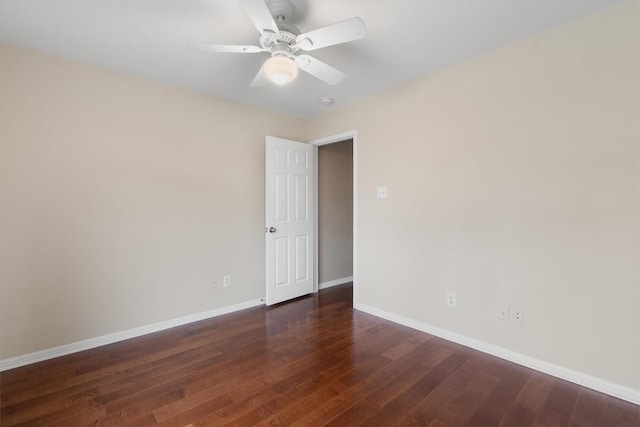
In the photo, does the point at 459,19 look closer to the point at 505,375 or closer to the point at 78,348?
the point at 505,375

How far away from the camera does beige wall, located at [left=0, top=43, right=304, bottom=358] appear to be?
215 cm

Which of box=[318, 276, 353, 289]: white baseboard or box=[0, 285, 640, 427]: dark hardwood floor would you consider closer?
box=[0, 285, 640, 427]: dark hardwood floor

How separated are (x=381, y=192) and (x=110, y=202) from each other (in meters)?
2.59

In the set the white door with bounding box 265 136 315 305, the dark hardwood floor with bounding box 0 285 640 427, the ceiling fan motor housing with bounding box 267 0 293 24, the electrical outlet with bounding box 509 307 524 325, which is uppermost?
the ceiling fan motor housing with bounding box 267 0 293 24

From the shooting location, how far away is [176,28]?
1936 mm

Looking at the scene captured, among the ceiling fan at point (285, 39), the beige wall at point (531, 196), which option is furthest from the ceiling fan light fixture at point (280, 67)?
the beige wall at point (531, 196)

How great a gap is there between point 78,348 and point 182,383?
1.16 meters

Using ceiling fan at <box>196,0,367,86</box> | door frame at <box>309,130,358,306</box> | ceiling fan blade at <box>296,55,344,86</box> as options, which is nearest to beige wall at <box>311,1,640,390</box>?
door frame at <box>309,130,358,306</box>

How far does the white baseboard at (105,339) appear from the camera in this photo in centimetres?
214

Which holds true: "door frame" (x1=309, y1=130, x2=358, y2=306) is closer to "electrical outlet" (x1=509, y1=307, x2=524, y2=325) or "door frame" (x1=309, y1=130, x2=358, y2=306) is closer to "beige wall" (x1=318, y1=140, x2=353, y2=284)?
"beige wall" (x1=318, y1=140, x2=353, y2=284)

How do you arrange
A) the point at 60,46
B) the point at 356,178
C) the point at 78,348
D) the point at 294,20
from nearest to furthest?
the point at 294,20, the point at 60,46, the point at 78,348, the point at 356,178

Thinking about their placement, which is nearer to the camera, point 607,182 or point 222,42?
point 607,182

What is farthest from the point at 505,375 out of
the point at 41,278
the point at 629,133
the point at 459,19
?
the point at 41,278

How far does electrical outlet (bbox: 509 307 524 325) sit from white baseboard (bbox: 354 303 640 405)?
249 mm
